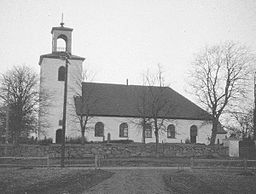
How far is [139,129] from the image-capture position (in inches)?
1967

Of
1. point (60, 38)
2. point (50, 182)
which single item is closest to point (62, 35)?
point (60, 38)

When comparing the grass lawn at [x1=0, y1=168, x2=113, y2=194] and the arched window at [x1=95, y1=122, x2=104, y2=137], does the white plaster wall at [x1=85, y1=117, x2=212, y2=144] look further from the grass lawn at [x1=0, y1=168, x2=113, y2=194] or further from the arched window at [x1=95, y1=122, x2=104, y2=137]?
the grass lawn at [x1=0, y1=168, x2=113, y2=194]

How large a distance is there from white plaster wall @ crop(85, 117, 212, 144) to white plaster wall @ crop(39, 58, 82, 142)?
3.11m

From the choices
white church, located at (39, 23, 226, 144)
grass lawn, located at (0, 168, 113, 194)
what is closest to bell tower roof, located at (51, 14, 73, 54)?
white church, located at (39, 23, 226, 144)

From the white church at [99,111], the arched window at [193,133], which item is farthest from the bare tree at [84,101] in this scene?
the arched window at [193,133]

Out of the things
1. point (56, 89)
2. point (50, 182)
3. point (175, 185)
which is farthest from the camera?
point (56, 89)

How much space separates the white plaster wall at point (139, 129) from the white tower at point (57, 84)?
2.94 meters

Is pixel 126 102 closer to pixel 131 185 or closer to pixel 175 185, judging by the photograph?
pixel 131 185

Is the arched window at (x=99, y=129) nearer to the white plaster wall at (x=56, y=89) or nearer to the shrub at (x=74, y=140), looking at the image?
the white plaster wall at (x=56, y=89)

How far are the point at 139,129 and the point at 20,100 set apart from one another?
16247mm

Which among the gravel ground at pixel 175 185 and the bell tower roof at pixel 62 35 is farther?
the bell tower roof at pixel 62 35

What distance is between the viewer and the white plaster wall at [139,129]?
1921 inches

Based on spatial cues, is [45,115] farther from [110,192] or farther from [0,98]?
[110,192]

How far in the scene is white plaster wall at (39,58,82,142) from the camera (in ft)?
157
